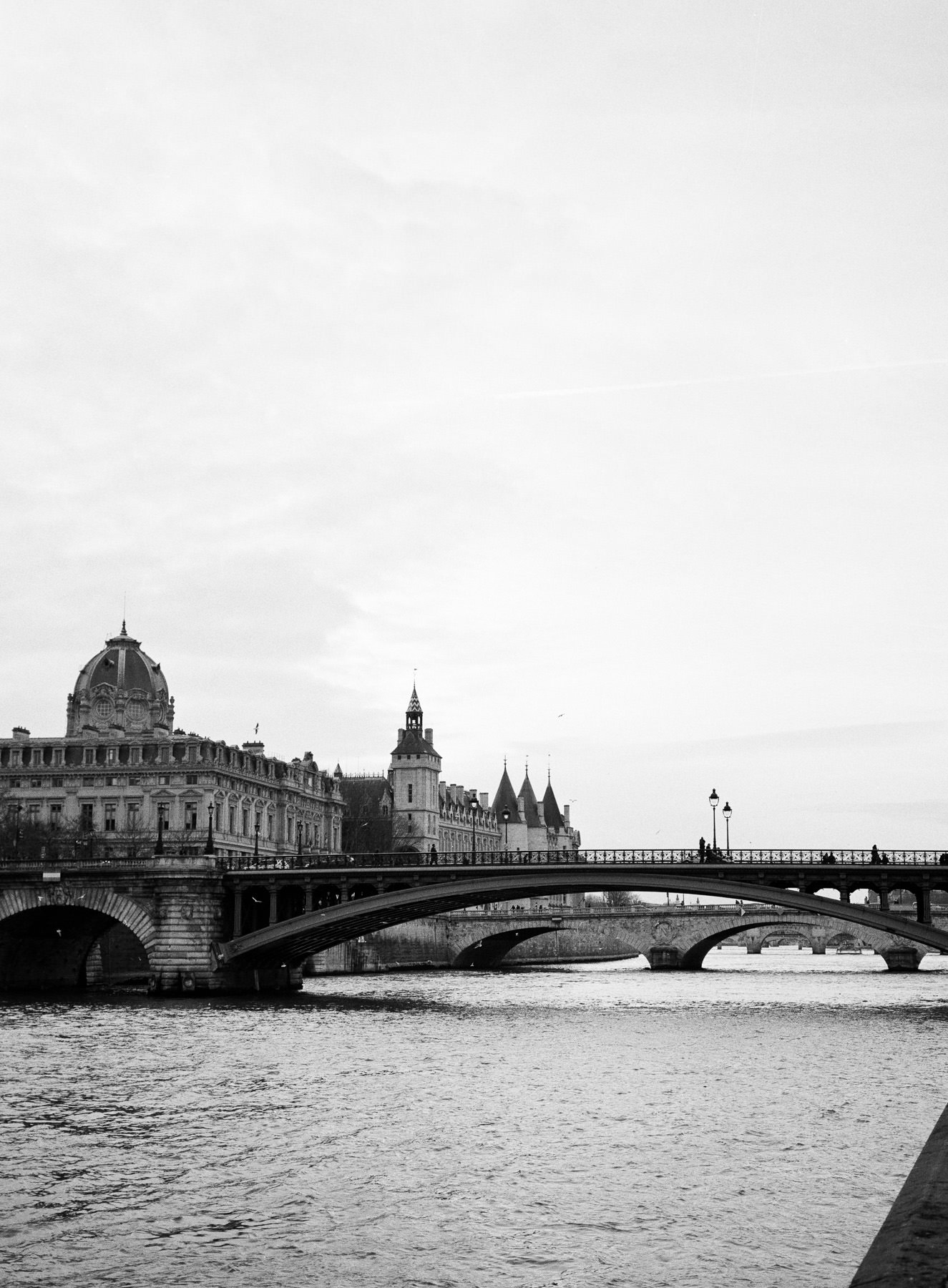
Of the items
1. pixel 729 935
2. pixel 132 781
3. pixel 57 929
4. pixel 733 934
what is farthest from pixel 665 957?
pixel 57 929

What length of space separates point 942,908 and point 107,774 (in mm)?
67458

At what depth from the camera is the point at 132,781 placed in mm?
132250

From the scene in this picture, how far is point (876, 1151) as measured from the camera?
89.1 ft

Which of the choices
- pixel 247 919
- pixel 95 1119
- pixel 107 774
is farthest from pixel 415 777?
pixel 95 1119

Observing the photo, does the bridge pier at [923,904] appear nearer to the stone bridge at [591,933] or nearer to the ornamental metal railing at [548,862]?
the ornamental metal railing at [548,862]

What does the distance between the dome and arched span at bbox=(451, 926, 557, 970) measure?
1406 inches

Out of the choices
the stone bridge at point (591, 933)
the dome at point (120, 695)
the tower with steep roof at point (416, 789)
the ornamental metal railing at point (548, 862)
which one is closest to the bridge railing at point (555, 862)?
the ornamental metal railing at point (548, 862)

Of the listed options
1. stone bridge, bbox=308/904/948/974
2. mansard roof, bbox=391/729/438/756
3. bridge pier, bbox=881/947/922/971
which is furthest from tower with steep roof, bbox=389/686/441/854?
bridge pier, bbox=881/947/922/971

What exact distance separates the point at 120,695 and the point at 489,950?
137ft

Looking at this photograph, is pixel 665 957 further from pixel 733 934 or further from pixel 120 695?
pixel 120 695

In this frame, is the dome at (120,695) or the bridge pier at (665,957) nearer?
the bridge pier at (665,957)

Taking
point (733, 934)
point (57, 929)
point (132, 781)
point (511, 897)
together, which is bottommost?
point (733, 934)

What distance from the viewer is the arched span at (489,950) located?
400 ft

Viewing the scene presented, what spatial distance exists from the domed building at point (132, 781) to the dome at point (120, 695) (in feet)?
0.30
